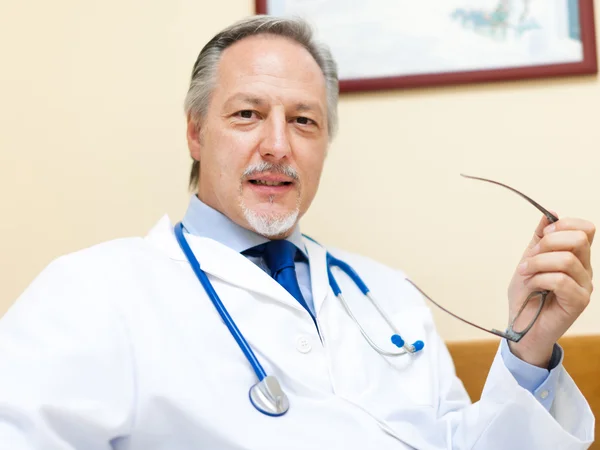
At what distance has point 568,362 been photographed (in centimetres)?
127

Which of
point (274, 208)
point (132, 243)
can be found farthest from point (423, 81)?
point (132, 243)

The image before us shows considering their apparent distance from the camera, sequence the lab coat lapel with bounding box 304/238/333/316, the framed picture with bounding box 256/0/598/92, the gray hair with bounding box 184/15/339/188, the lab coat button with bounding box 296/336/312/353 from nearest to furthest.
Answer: the lab coat button with bounding box 296/336/312/353, the lab coat lapel with bounding box 304/238/333/316, the gray hair with bounding box 184/15/339/188, the framed picture with bounding box 256/0/598/92

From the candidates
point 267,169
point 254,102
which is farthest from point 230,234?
point 254,102

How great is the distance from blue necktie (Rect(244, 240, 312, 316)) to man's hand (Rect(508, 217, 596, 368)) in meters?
0.36

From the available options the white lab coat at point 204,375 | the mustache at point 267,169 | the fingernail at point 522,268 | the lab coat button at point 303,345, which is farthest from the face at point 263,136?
the fingernail at point 522,268

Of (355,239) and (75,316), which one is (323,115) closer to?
(355,239)

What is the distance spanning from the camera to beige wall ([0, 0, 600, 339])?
1377 mm

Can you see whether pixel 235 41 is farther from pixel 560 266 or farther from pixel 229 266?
pixel 560 266

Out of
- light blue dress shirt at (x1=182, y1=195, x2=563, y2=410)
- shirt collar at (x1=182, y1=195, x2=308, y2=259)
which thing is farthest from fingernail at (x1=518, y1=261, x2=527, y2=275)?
shirt collar at (x1=182, y1=195, x2=308, y2=259)

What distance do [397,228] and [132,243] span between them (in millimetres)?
616

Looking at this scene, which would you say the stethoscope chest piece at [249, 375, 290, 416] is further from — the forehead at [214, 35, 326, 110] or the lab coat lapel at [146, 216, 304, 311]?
the forehead at [214, 35, 326, 110]

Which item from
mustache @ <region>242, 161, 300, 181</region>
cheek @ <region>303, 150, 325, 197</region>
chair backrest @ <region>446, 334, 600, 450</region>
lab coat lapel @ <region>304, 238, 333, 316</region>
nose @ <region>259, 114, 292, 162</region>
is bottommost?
chair backrest @ <region>446, 334, 600, 450</region>

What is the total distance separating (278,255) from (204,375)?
0.93 feet

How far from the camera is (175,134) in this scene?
1.44 meters
